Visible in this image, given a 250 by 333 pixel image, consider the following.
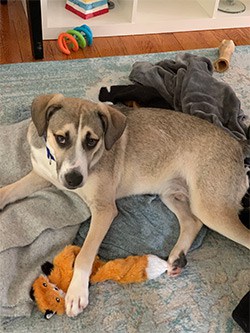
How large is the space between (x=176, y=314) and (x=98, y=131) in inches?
33.3

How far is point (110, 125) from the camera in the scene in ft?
6.81

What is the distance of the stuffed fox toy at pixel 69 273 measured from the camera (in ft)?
6.52

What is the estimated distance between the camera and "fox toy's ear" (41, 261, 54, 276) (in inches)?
82.2

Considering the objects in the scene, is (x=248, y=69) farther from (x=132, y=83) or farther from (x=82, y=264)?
(x=82, y=264)

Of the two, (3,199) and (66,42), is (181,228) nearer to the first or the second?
(3,199)

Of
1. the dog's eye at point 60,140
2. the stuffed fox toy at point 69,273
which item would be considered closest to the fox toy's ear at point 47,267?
the stuffed fox toy at point 69,273

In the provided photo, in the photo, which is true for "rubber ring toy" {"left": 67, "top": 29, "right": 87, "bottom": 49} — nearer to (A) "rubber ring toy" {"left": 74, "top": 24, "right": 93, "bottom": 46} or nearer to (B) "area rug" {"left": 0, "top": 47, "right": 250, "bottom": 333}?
(A) "rubber ring toy" {"left": 74, "top": 24, "right": 93, "bottom": 46}

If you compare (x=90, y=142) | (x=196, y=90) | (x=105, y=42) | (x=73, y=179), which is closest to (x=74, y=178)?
(x=73, y=179)

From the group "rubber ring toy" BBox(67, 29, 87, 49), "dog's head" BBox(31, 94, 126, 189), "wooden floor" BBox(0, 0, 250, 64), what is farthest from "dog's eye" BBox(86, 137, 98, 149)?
"rubber ring toy" BBox(67, 29, 87, 49)

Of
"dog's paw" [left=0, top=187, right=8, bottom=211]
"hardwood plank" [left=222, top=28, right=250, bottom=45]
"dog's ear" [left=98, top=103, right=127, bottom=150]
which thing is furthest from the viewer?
"hardwood plank" [left=222, top=28, right=250, bottom=45]

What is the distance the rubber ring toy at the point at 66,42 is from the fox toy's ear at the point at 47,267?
192 cm

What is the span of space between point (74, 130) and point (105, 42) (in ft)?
6.50

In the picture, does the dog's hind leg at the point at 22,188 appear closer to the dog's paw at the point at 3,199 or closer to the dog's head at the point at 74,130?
the dog's paw at the point at 3,199

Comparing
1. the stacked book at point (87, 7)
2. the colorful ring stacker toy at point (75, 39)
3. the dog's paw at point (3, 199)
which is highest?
the stacked book at point (87, 7)
